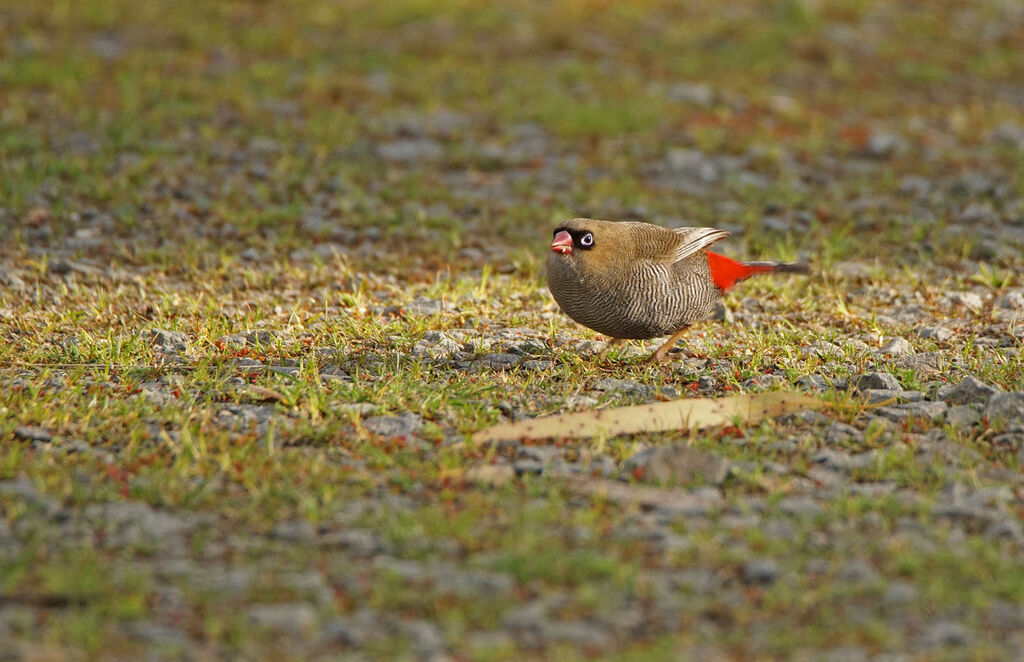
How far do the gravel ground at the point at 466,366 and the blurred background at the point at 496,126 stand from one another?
0.05 metres

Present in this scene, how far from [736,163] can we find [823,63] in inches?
141

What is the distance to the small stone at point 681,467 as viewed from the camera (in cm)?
468

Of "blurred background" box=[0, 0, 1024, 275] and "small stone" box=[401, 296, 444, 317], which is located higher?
"blurred background" box=[0, 0, 1024, 275]

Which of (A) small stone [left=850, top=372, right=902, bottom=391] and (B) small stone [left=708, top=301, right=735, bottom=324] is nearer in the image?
(A) small stone [left=850, top=372, right=902, bottom=391]

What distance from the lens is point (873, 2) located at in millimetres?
14984

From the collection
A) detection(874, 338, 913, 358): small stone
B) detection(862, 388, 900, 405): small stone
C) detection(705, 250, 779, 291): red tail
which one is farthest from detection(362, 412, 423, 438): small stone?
detection(874, 338, 913, 358): small stone

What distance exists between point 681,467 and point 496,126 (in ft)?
22.4

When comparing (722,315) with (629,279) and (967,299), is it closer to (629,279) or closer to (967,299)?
(629,279)

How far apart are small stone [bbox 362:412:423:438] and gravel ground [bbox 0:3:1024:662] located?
0.02 metres

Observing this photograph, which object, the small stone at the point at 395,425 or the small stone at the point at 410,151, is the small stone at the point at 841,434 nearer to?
the small stone at the point at 395,425

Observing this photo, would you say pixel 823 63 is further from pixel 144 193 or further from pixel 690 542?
pixel 690 542

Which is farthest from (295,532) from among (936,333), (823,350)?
(936,333)

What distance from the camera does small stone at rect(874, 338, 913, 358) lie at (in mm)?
6270

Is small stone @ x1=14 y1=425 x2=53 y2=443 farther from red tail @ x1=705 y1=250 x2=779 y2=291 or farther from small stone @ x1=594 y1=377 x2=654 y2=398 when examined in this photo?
red tail @ x1=705 y1=250 x2=779 y2=291
